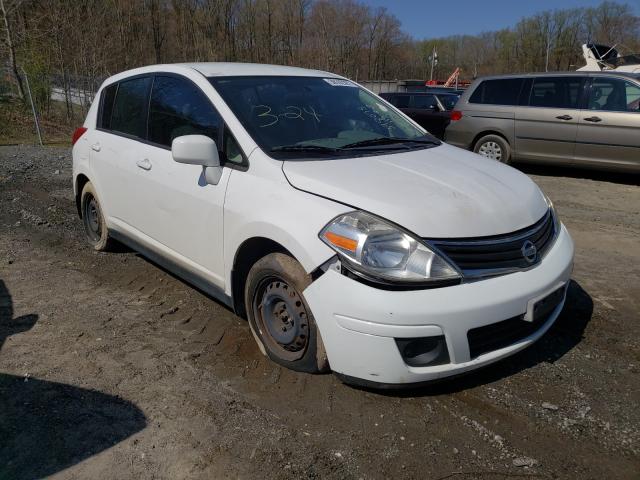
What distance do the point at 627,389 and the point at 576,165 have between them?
671 cm

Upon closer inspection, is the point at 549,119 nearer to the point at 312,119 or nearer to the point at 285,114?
the point at 312,119

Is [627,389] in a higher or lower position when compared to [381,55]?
lower

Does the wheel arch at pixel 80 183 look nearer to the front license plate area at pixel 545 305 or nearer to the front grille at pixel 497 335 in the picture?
the front grille at pixel 497 335

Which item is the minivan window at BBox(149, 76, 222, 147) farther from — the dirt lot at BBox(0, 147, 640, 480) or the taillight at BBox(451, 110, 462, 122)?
the taillight at BBox(451, 110, 462, 122)

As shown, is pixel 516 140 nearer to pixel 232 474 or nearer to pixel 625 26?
pixel 232 474

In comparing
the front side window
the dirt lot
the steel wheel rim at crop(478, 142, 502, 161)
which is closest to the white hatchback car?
the dirt lot

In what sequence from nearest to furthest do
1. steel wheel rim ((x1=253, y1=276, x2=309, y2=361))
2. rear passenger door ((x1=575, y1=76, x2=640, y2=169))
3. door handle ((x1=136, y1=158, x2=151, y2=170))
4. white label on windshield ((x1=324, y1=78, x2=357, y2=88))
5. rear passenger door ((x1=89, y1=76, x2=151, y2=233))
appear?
steel wheel rim ((x1=253, y1=276, x2=309, y2=361)) < door handle ((x1=136, y1=158, x2=151, y2=170)) < white label on windshield ((x1=324, y1=78, x2=357, y2=88)) < rear passenger door ((x1=89, y1=76, x2=151, y2=233)) < rear passenger door ((x1=575, y1=76, x2=640, y2=169))

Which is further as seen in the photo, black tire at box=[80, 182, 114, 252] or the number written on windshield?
black tire at box=[80, 182, 114, 252]

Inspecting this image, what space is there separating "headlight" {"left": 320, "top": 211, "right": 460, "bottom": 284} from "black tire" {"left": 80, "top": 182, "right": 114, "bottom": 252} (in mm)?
3236

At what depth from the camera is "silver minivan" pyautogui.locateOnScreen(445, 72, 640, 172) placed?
8.23 m

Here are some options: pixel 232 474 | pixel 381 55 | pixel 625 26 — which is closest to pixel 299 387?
pixel 232 474

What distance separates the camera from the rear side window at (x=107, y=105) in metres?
4.83

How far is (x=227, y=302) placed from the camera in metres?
3.43

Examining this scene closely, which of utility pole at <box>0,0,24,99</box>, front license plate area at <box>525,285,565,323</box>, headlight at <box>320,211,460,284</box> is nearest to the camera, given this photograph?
headlight at <box>320,211,460,284</box>
